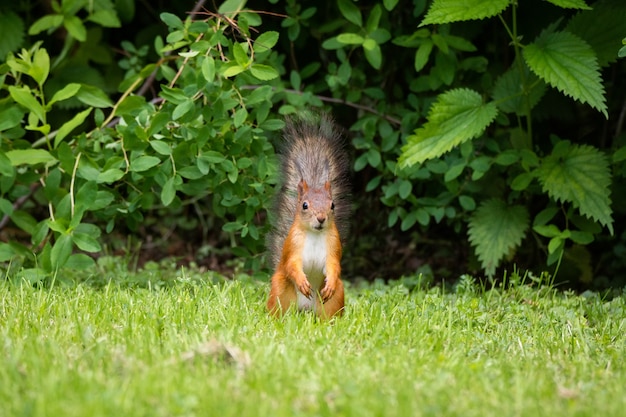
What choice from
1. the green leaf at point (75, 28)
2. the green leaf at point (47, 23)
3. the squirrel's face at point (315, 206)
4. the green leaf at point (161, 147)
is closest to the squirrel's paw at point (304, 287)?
the squirrel's face at point (315, 206)

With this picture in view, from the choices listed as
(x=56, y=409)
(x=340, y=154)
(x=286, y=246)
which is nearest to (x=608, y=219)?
(x=340, y=154)

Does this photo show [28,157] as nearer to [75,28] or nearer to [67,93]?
[67,93]

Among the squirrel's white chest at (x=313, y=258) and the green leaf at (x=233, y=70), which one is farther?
the green leaf at (x=233, y=70)

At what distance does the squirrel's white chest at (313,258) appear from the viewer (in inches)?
163

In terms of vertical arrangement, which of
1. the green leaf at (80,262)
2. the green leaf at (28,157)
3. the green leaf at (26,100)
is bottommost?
the green leaf at (80,262)

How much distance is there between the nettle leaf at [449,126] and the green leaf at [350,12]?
793mm

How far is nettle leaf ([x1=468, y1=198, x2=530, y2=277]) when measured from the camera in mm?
5239

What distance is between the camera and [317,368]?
3.20 meters

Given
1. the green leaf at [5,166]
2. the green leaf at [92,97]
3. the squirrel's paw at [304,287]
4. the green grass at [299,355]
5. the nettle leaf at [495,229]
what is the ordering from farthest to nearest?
the green leaf at [92,97], the nettle leaf at [495,229], the green leaf at [5,166], the squirrel's paw at [304,287], the green grass at [299,355]

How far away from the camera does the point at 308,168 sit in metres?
4.43

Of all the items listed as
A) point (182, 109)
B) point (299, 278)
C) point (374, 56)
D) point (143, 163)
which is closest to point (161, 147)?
point (143, 163)

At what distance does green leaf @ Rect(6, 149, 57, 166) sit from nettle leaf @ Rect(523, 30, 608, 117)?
102 inches

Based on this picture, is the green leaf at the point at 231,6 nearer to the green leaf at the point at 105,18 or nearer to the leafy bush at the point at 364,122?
the leafy bush at the point at 364,122

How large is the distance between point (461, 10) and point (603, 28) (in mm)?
1001
